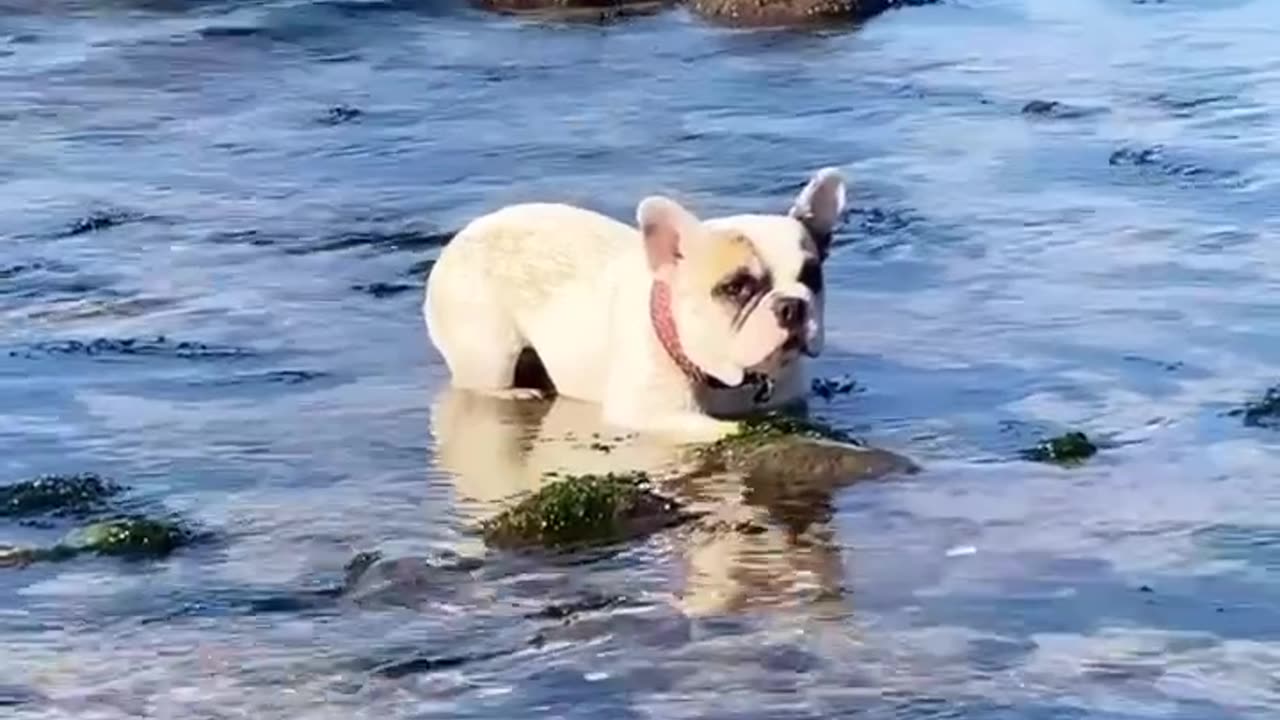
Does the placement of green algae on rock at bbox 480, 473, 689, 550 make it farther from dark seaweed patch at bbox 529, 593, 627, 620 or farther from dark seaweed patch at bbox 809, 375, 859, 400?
dark seaweed patch at bbox 809, 375, 859, 400

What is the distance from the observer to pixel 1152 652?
7062mm

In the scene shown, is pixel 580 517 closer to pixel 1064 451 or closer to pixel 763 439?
pixel 763 439

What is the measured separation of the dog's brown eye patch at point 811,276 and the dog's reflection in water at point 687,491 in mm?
623

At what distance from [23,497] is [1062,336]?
3785 mm

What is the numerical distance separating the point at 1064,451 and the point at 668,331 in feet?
4.27

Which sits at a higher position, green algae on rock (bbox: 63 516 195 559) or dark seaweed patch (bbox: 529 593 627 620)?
dark seaweed patch (bbox: 529 593 627 620)

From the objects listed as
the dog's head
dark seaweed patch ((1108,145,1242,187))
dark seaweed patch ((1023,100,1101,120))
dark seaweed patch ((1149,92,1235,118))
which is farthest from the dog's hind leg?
dark seaweed patch ((1149,92,1235,118))

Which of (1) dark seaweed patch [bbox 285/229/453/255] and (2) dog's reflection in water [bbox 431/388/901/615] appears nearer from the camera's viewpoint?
(2) dog's reflection in water [bbox 431/388/901/615]

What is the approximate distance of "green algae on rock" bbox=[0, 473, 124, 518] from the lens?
347 inches

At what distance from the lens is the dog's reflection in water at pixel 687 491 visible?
783 centimetres

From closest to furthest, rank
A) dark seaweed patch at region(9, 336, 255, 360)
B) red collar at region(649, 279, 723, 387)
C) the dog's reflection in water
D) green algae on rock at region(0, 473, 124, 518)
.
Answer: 1. the dog's reflection in water
2. green algae on rock at region(0, 473, 124, 518)
3. red collar at region(649, 279, 723, 387)
4. dark seaweed patch at region(9, 336, 255, 360)

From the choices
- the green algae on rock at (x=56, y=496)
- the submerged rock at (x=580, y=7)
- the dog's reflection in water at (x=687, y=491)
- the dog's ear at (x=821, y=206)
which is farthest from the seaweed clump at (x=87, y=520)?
the submerged rock at (x=580, y=7)

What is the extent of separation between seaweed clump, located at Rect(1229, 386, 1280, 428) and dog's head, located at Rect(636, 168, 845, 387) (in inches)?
53.4

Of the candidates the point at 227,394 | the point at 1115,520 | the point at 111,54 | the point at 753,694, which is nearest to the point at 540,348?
the point at 227,394
